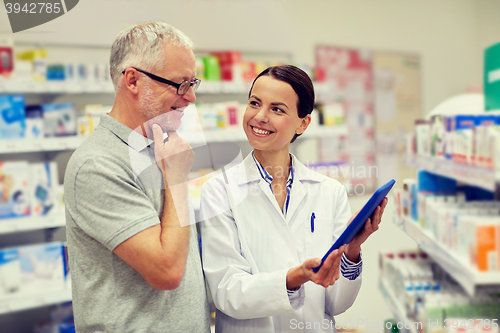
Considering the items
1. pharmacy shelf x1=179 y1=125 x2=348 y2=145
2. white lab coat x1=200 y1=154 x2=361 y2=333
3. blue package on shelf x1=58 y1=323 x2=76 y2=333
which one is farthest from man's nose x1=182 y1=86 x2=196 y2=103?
blue package on shelf x1=58 y1=323 x2=76 y2=333

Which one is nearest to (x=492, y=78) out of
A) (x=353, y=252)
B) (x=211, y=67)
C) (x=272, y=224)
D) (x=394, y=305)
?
(x=353, y=252)

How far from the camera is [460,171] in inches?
52.7

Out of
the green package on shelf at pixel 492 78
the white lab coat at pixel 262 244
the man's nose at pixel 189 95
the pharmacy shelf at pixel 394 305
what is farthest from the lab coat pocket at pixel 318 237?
the green package on shelf at pixel 492 78

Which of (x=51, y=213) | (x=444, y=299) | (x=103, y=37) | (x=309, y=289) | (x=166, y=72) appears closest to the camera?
(x=166, y=72)

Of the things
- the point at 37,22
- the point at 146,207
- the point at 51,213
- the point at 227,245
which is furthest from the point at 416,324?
the point at 37,22

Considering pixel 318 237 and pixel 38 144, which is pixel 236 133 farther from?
pixel 318 237

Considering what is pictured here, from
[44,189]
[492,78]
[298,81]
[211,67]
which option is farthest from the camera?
[211,67]

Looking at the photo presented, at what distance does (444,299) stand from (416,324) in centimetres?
16

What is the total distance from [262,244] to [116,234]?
1.55 ft

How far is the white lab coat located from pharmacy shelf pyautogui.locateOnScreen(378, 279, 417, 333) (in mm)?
542

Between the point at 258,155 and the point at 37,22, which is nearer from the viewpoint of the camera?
the point at 258,155

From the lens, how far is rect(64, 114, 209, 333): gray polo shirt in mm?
1072

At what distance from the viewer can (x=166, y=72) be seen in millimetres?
1218

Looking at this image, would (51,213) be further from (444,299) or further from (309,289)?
(444,299)
